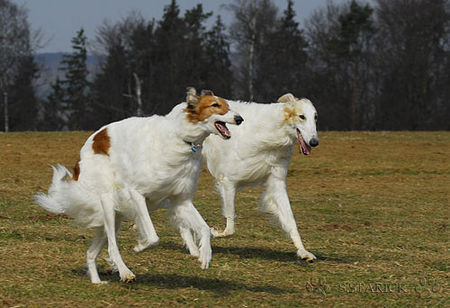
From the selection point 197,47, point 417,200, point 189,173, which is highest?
point 197,47

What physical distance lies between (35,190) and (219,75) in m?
31.3

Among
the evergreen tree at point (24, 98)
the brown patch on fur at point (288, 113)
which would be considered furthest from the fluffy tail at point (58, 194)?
the evergreen tree at point (24, 98)

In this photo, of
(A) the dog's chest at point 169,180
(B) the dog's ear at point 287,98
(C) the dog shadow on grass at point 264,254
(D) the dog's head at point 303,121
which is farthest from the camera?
(B) the dog's ear at point 287,98

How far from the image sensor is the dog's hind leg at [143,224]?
22.2ft

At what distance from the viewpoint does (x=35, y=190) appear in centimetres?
1530

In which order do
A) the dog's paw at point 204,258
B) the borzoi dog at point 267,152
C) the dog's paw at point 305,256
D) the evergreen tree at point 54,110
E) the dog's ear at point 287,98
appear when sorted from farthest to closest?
the evergreen tree at point 54,110 → the dog's ear at point 287,98 → the borzoi dog at point 267,152 → the dog's paw at point 305,256 → the dog's paw at point 204,258

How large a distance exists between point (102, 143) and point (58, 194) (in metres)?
0.70

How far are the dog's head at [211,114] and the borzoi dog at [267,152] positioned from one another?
1863 mm

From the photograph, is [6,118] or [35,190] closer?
[35,190]

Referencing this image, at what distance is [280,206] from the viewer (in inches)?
353

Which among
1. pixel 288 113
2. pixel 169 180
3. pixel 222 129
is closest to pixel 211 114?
pixel 222 129

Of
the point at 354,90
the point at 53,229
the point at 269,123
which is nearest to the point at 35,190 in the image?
the point at 53,229

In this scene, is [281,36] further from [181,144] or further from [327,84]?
[181,144]

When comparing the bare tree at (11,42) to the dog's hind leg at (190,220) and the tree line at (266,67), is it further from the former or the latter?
the dog's hind leg at (190,220)
